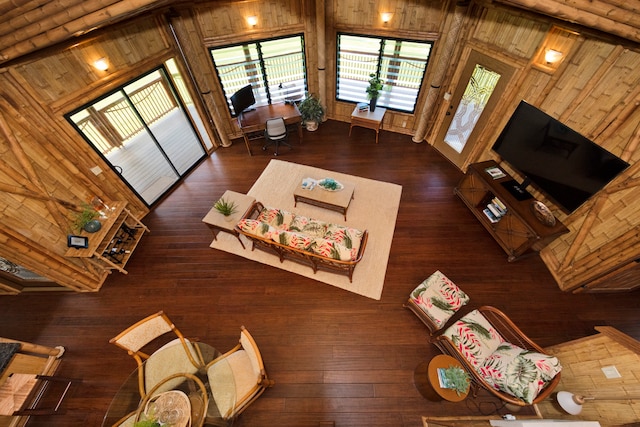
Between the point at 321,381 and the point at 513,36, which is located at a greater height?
the point at 513,36

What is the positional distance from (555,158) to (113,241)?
25.5 feet

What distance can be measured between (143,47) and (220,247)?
4.14 m

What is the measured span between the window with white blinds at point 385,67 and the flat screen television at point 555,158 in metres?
2.85

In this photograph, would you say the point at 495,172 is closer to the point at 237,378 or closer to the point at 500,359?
the point at 500,359

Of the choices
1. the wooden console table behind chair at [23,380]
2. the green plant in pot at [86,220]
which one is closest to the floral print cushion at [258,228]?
the green plant in pot at [86,220]

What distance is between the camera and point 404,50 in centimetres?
635

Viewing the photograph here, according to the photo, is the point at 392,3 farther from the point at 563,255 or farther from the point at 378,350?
the point at 378,350

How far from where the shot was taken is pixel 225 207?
4.91 metres

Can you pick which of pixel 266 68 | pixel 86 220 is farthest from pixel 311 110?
pixel 86 220

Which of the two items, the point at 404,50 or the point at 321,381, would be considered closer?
the point at 321,381

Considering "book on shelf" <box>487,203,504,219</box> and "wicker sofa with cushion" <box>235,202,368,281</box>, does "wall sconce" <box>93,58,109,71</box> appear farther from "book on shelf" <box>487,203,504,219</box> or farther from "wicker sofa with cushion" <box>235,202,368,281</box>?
"book on shelf" <box>487,203,504,219</box>

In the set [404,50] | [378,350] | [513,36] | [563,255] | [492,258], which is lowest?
[378,350]

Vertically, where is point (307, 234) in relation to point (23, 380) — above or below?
above

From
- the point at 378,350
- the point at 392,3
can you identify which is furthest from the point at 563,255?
the point at 392,3
